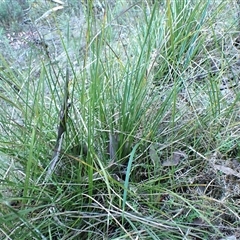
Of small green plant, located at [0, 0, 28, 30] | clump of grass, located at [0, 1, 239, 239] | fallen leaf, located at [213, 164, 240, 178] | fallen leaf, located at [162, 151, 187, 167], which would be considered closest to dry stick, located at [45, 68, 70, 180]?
clump of grass, located at [0, 1, 239, 239]

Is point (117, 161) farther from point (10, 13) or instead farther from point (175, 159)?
point (10, 13)

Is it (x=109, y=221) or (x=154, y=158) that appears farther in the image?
(x=154, y=158)

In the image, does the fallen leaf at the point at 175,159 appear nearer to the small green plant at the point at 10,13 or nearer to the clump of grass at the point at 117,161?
the clump of grass at the point at 117,161

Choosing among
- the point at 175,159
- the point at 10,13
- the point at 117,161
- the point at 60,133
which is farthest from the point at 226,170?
the point at 10,13

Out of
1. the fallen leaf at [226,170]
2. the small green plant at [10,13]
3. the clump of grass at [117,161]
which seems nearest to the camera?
the clump of grass at [117,161]

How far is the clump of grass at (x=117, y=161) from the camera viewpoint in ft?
3.67

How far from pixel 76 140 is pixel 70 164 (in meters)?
0.08

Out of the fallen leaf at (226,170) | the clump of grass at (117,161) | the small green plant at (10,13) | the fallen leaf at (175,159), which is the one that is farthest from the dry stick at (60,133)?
the small green plant at (10,13)

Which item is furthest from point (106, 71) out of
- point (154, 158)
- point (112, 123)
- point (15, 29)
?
point (15, 29)

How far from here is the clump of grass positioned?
3.67 feet

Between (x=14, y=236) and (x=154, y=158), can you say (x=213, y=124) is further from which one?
(x=14, y=236)

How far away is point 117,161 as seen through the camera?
125 centimetres

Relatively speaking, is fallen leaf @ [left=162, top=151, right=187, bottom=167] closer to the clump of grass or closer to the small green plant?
the clump of grass

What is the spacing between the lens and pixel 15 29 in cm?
312
